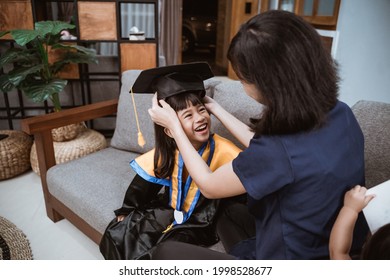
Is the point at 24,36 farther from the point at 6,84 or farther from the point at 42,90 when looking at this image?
the point at 6,84

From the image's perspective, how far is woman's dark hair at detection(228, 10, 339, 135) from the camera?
74 cm

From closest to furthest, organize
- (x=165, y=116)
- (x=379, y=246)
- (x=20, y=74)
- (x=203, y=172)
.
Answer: (x=379, y=246) < (x=203, y=172) < (x=165, y=116) < (x=20, y=74)

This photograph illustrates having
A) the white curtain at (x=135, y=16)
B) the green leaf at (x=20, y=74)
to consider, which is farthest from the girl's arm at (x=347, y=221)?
the white curtain at (x=135, y=16)

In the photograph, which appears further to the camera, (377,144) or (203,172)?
(377,144)

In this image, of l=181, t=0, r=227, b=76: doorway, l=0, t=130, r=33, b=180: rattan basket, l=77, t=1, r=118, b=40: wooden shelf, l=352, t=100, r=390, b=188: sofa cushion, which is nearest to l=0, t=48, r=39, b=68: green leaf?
l=77, t=1, r=118, b=40: wooden shelf

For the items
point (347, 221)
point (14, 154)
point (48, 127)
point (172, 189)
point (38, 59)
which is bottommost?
point (14, 154)

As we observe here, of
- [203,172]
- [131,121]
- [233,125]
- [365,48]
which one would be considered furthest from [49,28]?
[365,48]

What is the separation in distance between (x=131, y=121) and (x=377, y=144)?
1276 millimetres

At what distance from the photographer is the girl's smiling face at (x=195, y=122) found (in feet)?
3.96

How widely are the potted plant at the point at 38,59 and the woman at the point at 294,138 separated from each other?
1.56 metres

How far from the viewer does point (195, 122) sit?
1210 mm

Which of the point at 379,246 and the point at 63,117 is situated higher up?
the point at 379,246
